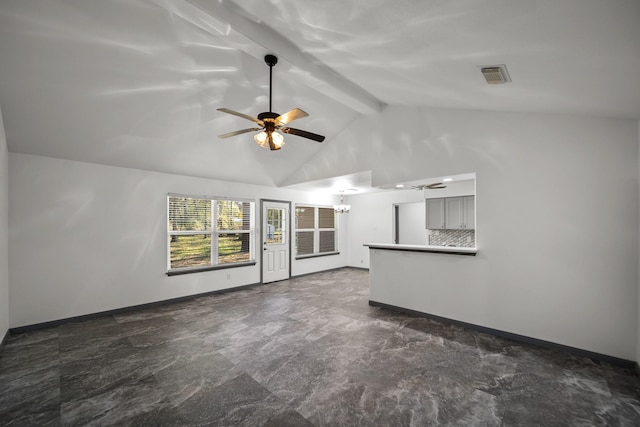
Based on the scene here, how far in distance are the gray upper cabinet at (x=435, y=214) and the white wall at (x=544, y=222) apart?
8.77 feet

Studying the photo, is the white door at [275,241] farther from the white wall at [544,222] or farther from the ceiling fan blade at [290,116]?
the ceiling fan blade at [290,116]

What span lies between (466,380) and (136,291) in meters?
4.85

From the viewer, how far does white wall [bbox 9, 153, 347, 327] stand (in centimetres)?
365

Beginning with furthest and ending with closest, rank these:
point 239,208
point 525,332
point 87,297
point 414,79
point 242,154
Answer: point 239,208 < point 242,154 < point 87,297 < point 525,332 < point 414,79

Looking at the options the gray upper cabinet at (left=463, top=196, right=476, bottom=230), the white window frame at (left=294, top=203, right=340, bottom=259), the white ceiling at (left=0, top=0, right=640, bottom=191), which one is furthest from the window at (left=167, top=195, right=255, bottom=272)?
Result: the gray upper cabinet at (left=463, top=196, right=476, bottom=230)

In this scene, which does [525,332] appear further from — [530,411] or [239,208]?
[239,208]

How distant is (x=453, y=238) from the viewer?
652 cm

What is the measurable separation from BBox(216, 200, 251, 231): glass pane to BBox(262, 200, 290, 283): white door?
0.39 metres

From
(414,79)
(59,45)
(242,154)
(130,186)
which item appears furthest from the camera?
(242,154)

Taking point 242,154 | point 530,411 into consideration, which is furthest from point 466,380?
point 242,154

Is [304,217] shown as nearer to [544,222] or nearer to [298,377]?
[298,377]

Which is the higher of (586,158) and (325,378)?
(586,158)

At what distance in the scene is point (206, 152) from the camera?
15.3 feet

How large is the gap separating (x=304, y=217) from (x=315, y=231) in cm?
56
